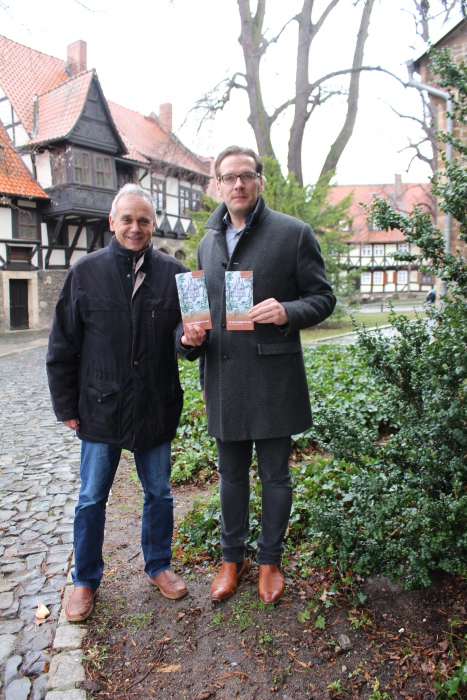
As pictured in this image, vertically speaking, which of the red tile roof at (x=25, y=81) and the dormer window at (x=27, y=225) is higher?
the red tile roof at (x=25, y=81)

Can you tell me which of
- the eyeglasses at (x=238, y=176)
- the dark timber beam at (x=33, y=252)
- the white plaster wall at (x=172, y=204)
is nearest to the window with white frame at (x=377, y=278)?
the white plaster wall at (x=172, y=204)

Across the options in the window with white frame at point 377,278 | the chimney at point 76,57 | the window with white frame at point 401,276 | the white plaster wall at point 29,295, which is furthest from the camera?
the window with white frame at point 401,276

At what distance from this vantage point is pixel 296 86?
1589 centimetres

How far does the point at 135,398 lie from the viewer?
2.70 m

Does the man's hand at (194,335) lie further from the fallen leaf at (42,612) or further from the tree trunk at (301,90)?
the tree trunk at (301,90)

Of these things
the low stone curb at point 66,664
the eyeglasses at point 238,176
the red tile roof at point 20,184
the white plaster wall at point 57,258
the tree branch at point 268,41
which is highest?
the tree branch at point 268,41

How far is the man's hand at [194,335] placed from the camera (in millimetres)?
2541

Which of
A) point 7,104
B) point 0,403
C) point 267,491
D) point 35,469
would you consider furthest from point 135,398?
point 7,104

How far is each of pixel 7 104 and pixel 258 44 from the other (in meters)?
11.0

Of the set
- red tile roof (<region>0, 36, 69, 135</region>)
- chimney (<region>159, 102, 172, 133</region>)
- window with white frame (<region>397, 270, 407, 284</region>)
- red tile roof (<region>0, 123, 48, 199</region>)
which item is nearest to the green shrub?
red tile roof (<region>0, 123, 48, 199</region>)

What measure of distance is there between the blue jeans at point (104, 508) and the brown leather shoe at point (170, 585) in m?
0.03

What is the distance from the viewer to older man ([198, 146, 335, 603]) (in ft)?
8.57

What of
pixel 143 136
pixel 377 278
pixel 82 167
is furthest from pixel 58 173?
pixel 377 278

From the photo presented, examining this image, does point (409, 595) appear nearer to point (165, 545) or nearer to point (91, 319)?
point (165, 545)
